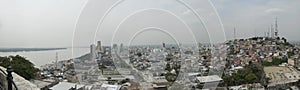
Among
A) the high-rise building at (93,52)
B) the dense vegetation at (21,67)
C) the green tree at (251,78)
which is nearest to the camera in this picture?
the high-rise building at (93,52)

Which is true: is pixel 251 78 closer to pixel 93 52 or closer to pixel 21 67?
pixel 21 67

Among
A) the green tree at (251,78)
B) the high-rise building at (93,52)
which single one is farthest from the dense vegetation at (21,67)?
the green tree at (251,78)

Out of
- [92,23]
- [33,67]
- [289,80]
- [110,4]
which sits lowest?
[289,80]

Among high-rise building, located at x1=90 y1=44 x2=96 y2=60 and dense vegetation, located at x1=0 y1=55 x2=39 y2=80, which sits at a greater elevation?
high-rise building, located at x1=90 y1=44 x2=96 y2=60

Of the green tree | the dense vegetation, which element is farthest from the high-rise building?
the green tree

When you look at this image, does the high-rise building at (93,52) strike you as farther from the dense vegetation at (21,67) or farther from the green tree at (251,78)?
the green tree at (251,78)

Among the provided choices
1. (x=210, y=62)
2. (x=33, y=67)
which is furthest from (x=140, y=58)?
(x=33, y=67)

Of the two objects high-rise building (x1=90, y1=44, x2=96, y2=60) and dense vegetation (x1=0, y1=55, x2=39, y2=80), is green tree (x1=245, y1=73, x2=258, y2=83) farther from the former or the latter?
high-rise building (x1=90, y1=44, x2=96, y2=60)

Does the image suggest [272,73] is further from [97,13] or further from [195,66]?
[97,13]

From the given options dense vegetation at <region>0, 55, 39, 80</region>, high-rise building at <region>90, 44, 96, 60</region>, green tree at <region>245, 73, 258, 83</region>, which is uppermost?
high-rise building at <region>90, 44, 96, 60</region>

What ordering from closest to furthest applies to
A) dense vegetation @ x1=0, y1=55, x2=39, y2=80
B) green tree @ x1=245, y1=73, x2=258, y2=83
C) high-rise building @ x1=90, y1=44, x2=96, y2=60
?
high-rise building @ x1=90, y1=44, x2=96, y2=60
dense vegetation @ x1=0, y1=55, x2=39, y2=80
green tree @ x1=245, y1=73, x2=258, y2=83

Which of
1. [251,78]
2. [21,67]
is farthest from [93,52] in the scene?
[251,78]
